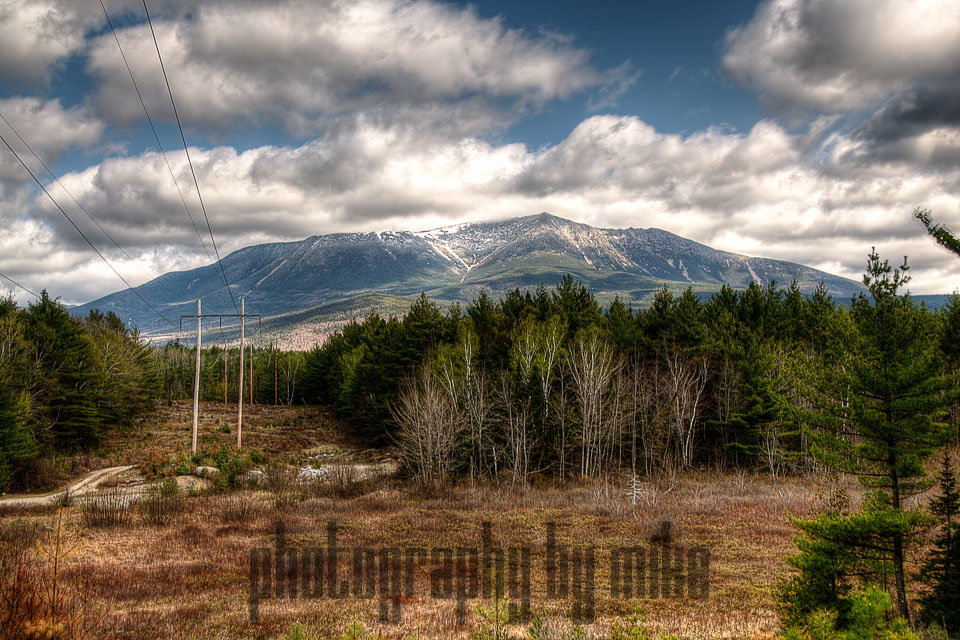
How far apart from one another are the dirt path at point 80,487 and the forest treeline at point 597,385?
18.0 m

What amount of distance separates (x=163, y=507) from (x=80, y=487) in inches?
512

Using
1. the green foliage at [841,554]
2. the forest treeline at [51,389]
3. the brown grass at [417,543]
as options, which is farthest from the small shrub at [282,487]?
the green foliage at [841,554]

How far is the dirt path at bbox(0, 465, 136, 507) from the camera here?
24078mm

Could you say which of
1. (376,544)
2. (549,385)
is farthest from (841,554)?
(549,385)

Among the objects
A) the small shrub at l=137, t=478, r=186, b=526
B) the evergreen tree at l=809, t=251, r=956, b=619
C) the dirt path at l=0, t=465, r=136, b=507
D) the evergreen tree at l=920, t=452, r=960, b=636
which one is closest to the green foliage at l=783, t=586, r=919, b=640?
the evergreen tree at l=920, t=452, r=960, b=636

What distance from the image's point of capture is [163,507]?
2102cm

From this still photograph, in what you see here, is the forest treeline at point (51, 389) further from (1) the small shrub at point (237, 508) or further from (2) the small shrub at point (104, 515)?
(1) the small shrub at point (237, 508)

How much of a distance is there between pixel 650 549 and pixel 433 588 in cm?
834

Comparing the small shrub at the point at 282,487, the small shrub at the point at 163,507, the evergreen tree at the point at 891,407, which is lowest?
the small shrub at the point at 282,487

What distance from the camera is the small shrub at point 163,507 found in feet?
65.4

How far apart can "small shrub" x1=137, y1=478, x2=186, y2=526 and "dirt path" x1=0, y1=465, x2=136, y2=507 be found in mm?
5738

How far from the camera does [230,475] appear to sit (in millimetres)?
29062

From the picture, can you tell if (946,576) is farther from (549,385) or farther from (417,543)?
(549,385)

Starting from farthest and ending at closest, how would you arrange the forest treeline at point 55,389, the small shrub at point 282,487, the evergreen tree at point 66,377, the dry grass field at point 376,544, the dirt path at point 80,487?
the evergreen tree at point 66,377
the forest treeline at point 55,389
the dirt path at point 80,487
the small shrub at point 282,487
the dry grass field at point 376,544
